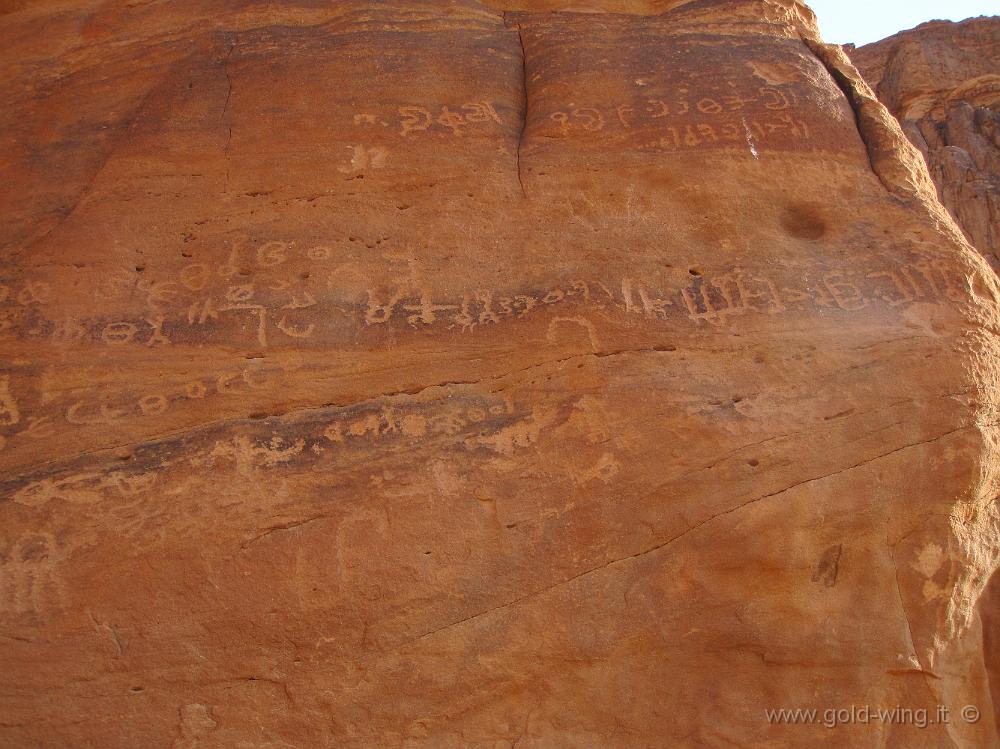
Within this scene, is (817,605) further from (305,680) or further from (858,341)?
(305,680)

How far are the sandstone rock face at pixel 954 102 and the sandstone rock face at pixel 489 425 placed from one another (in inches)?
331

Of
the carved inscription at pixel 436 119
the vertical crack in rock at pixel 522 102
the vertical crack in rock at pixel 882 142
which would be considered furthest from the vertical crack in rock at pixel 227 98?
the vertical crack in rock at pixel 882 142

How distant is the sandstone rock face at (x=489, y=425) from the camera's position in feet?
9.11

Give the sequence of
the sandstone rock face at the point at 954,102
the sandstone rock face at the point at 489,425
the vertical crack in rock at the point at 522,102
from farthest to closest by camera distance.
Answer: the sandstone rock face at the point at 954,102 < the vertical crack in rock at the point at 522,102 < the sandstone rock face at the point at 489,425

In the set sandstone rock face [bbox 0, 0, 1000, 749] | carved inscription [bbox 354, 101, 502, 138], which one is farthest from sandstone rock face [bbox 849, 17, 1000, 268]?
carved inscription [bbox 354, 101, 502, 138]

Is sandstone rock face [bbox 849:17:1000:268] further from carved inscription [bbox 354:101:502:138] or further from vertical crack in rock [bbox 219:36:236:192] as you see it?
vertical crack in rock [bbox 219:36:236:192]

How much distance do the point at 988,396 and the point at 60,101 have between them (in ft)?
15.2

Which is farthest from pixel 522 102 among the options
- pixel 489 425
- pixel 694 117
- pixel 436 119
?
pixel 489 425

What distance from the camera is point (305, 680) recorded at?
273 centimetres

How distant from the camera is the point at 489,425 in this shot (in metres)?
3.08

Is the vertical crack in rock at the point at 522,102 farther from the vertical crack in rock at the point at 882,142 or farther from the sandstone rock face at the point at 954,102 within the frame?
the sandstone rock face at the point at 954,102
